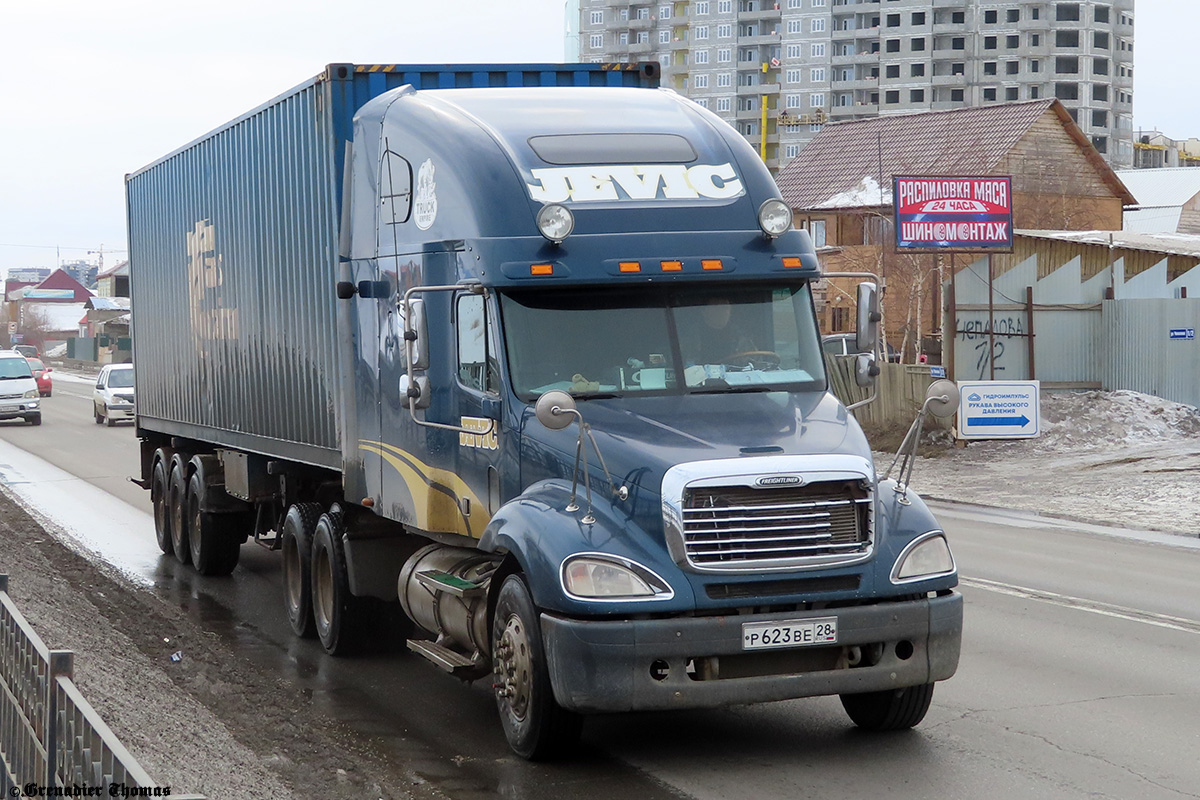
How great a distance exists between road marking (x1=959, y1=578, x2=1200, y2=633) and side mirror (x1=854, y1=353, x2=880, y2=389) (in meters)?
3.83

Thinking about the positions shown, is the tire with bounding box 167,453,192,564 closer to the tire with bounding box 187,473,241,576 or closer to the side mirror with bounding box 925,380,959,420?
the tire with bounding box 187,473,241,576

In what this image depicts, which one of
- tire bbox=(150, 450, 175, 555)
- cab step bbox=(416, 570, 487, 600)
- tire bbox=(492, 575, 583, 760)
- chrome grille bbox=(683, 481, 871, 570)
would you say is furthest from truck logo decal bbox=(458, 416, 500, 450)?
tire bbox=(150, 450, 175, 555)

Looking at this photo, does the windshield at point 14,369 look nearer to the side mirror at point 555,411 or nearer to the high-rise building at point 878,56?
the side mirror at point 555,411

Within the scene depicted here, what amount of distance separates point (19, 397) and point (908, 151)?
32.8m

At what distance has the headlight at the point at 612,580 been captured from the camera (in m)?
6.96

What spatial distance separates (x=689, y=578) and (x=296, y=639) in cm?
499

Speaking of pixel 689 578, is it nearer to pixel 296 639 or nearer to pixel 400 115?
pixel 400 115

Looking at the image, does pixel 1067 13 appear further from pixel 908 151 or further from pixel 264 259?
pixel 264 259

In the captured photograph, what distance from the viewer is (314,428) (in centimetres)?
1099

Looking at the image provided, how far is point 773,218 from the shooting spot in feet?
27.0

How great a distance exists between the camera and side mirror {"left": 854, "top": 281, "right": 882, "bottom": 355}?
8289 millimetres

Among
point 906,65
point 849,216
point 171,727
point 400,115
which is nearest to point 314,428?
point 400,115

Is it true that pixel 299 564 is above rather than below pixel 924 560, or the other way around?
below

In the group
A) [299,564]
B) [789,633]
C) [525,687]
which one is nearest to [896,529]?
[789,633]
